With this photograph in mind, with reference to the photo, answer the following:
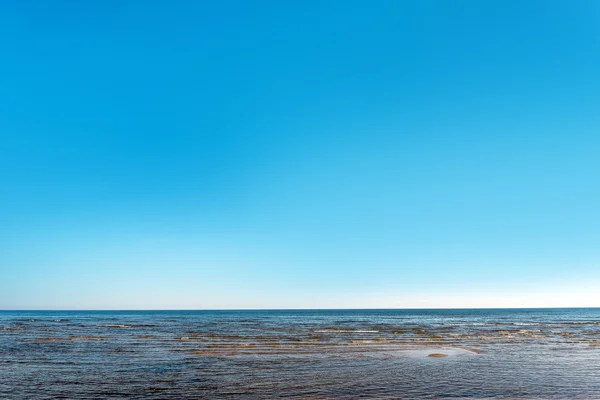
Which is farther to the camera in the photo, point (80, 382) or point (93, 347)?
point (93, 347)

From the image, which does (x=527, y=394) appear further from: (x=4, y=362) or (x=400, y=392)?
(x=4, y=362)

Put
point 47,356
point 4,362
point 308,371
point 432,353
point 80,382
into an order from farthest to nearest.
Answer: point 432,353 → point 47,356 → point 4,362 → point 308,371 → point 80,382

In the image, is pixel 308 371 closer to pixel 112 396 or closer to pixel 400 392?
pixel 400 392

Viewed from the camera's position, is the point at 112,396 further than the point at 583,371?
No

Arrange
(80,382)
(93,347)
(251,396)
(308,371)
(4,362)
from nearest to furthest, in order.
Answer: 1. (251,396)
2. (80,382)
3. (308,371)
4. (4,362)
5. (93,347)

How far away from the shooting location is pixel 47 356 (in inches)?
1264

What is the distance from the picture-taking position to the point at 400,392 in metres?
19.6

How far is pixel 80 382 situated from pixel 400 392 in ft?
47.9

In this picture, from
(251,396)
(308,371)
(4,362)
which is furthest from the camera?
(4,362)

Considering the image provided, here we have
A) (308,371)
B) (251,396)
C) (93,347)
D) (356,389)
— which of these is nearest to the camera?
(251,396)

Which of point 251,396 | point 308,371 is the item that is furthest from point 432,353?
point 251,396

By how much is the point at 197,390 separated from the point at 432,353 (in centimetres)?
2060

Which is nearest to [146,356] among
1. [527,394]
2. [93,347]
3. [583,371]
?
[93,347]

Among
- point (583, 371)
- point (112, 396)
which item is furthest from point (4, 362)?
point (583, 371)
